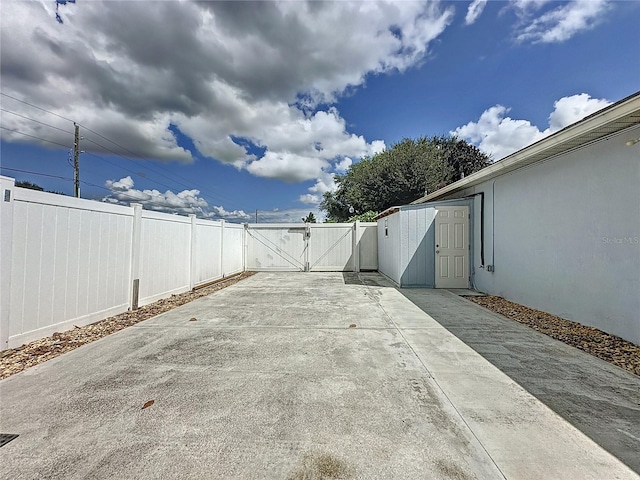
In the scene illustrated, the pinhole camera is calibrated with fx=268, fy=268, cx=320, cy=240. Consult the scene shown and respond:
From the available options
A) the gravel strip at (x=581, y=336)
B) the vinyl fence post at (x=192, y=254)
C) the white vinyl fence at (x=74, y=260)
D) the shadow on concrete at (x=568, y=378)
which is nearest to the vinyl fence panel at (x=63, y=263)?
the white vinyl fence at (x=74, y=260)

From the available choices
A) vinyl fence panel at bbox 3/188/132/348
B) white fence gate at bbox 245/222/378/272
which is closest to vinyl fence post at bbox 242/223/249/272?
white fence gate at bbox 245/222/378/272

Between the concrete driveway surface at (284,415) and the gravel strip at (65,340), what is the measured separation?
21cm

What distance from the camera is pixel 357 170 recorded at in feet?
72.8

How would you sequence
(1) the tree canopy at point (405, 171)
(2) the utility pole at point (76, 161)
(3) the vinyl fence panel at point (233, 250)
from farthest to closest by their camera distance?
(1) the tree canopy at point (405, 171), (2) the utility pole at point (76, 161), (3) the vinyl fence panel at point (233, 250)

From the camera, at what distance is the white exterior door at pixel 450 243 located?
23.9ft

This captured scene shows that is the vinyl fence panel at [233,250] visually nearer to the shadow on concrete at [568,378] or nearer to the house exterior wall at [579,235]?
the shadow on concrete at [568,378]

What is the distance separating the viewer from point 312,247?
11391 mm

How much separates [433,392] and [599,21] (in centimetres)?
722

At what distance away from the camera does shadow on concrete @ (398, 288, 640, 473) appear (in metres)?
1.81

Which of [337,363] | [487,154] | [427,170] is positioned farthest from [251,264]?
[487,154]

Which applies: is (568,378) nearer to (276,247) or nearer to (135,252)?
(135,252)

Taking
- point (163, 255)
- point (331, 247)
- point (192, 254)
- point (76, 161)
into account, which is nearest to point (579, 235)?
point (163, 255)

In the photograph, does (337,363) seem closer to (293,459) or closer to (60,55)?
(293,459)

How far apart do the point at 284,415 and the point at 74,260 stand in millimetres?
3724
